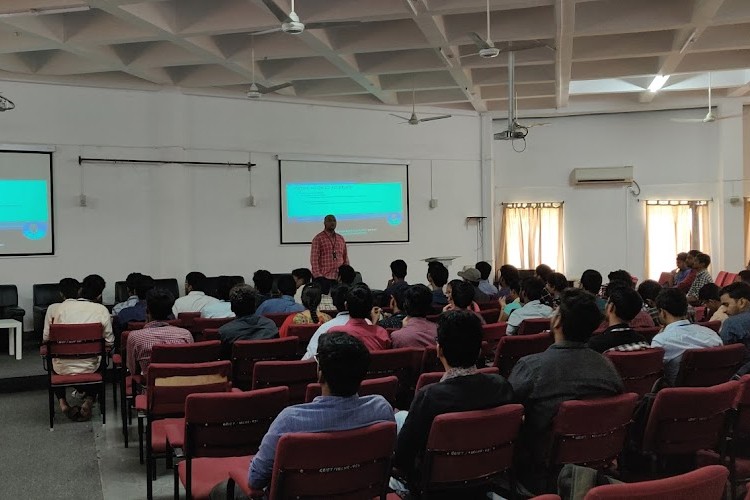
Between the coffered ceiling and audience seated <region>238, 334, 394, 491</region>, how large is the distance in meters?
3.12

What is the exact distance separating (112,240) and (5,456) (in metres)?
5.59

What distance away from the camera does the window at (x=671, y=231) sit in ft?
40.7

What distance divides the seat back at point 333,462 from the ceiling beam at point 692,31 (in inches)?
257

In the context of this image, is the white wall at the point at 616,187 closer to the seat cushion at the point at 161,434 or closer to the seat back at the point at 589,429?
the seat cushion at the point at 161,434

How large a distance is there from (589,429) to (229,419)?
5.09 ft

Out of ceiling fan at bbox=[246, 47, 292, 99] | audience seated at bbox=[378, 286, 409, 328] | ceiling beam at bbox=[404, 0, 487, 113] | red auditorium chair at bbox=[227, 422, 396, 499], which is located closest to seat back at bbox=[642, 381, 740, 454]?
red auditorium chair at bbox=[227, 422, 396, 499]

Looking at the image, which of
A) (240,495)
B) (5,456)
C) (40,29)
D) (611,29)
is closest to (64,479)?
(5,456)

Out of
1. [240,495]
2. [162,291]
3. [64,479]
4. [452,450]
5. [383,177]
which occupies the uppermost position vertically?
[383,177]

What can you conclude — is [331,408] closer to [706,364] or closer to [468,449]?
[468,449]

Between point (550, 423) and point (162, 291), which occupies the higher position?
point (162, 291)

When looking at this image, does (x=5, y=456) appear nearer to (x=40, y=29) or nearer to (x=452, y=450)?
(x=452, y=450)

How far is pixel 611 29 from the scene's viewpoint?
772cm

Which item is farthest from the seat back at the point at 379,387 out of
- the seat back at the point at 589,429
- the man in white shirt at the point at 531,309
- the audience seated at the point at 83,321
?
the audience seated at the point at 83,321

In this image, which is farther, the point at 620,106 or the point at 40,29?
Answer: the point at 620,106
